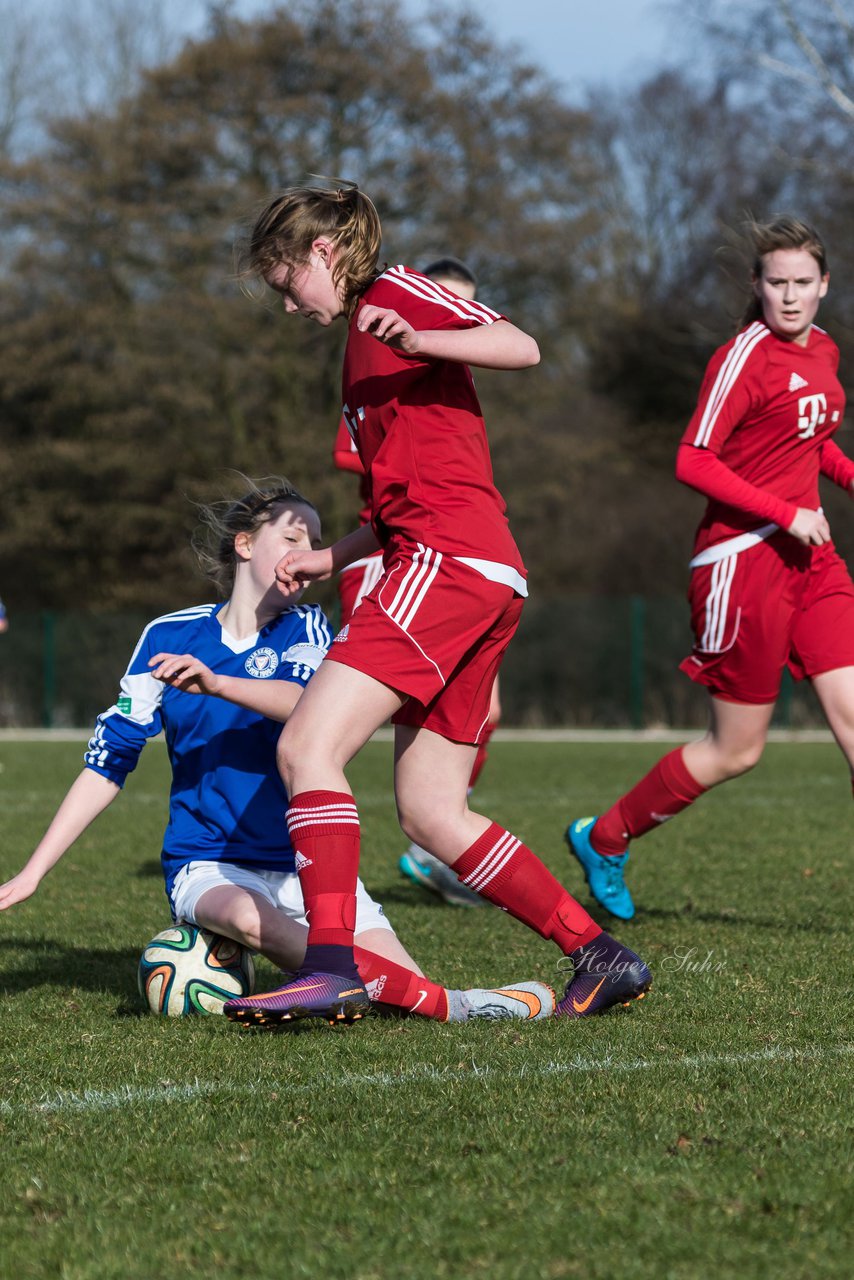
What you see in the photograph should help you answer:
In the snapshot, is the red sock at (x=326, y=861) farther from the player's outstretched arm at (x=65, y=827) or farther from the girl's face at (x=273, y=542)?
the girl's face at (x=273, y=542)

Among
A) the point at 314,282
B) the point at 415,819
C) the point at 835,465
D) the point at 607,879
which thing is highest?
the point at 314,282

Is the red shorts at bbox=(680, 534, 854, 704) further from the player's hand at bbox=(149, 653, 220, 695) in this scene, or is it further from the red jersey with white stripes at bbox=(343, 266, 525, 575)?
the player's hand at bbox=(149, 653, 220, 695)

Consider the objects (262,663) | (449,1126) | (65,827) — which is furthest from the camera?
(262,663)

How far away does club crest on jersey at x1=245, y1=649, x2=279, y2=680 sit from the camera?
13.9 feet

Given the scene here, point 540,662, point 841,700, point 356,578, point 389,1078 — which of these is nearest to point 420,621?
point 389,1078

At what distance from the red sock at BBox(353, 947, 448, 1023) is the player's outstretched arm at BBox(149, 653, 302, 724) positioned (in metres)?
0.66

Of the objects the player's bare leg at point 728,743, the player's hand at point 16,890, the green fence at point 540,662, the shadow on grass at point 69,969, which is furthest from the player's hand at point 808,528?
the green fence at point 540,662

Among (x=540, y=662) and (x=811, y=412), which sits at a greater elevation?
(x=811, y=412)

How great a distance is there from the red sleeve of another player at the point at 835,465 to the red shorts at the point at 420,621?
220cm

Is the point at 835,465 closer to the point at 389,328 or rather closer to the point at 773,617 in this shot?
the point at 773,617

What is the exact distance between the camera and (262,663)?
13.9ft

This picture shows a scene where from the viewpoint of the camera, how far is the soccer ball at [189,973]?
159 inches

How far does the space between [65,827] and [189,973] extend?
20.0 inches

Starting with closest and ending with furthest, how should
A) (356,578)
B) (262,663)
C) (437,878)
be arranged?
1. (262,663)
2. (356,578)
3. (437,878)
